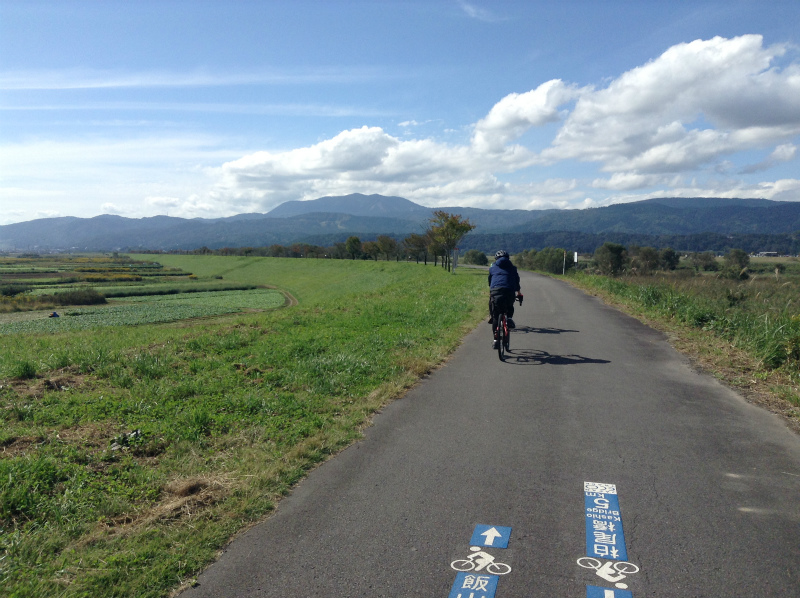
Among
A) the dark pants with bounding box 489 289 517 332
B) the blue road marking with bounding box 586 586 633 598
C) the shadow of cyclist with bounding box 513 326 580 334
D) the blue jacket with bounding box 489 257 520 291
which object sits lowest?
the blue road marking with bounding box 586 586 633 598

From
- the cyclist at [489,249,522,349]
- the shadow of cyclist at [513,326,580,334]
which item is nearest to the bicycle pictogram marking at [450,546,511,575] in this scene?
the cyclist at [489,249,522,349]

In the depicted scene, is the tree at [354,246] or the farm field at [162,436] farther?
the tree at [354,246]

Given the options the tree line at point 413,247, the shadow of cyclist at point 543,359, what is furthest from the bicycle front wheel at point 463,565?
the tree line at point 413,247

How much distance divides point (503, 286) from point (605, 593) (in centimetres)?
762

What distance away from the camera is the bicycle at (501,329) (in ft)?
31.9

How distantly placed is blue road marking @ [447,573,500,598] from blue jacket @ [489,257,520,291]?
7.57 m

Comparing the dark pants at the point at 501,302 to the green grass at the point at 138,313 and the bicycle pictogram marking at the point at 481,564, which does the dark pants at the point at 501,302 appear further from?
the green grass at the point at 138,313

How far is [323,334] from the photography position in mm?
11281

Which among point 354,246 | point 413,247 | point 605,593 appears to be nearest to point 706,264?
point 605,593

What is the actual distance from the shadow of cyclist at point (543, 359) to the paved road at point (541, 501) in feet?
6.00

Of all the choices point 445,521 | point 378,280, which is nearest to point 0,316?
point 378,280

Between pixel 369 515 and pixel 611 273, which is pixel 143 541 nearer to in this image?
pixel 369 515

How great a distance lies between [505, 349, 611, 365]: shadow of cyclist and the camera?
9430 millimetres

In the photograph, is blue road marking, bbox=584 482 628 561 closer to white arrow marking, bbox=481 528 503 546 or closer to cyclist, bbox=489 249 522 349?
white arrow marking, bbox=481 528 503 546
